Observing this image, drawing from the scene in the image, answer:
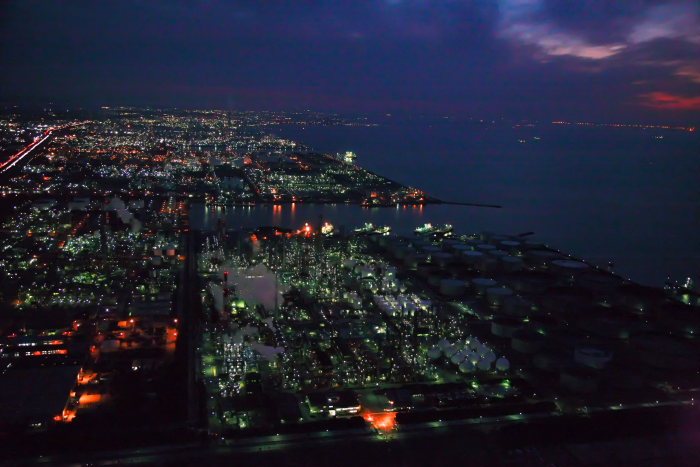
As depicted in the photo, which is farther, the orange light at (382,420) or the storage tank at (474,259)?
the storage tank at (474,259)

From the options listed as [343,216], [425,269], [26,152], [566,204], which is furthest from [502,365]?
[26,152]

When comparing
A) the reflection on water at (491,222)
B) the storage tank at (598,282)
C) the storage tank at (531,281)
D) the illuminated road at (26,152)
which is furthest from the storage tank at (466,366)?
the illuminated road at (26,152)

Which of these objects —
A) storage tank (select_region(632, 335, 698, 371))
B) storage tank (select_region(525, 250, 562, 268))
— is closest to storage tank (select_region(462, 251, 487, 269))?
storage tank (select_region(525, 250, 562, 268))

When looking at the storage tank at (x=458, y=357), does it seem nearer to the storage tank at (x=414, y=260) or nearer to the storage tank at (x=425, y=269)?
Result: the storage tank at (x=425, y=269)

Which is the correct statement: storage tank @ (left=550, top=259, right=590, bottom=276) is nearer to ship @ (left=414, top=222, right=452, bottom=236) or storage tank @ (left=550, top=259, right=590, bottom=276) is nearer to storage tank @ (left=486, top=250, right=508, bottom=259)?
storage tank @ (left=486, top=250, right=508, bottom=259)

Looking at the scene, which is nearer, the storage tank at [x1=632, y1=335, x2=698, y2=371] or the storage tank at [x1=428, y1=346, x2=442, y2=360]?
the storage tank at [x1=632, y1=335, x2=698, y2=371]


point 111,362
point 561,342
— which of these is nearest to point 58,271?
point 111,362

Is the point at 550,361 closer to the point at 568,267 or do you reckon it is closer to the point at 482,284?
the point at 482,284

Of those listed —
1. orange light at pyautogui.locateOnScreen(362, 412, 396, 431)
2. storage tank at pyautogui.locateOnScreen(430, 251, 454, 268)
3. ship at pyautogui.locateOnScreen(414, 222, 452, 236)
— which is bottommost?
ship at pyautogui.locateOnScreen(414, 222, 452, 236)
